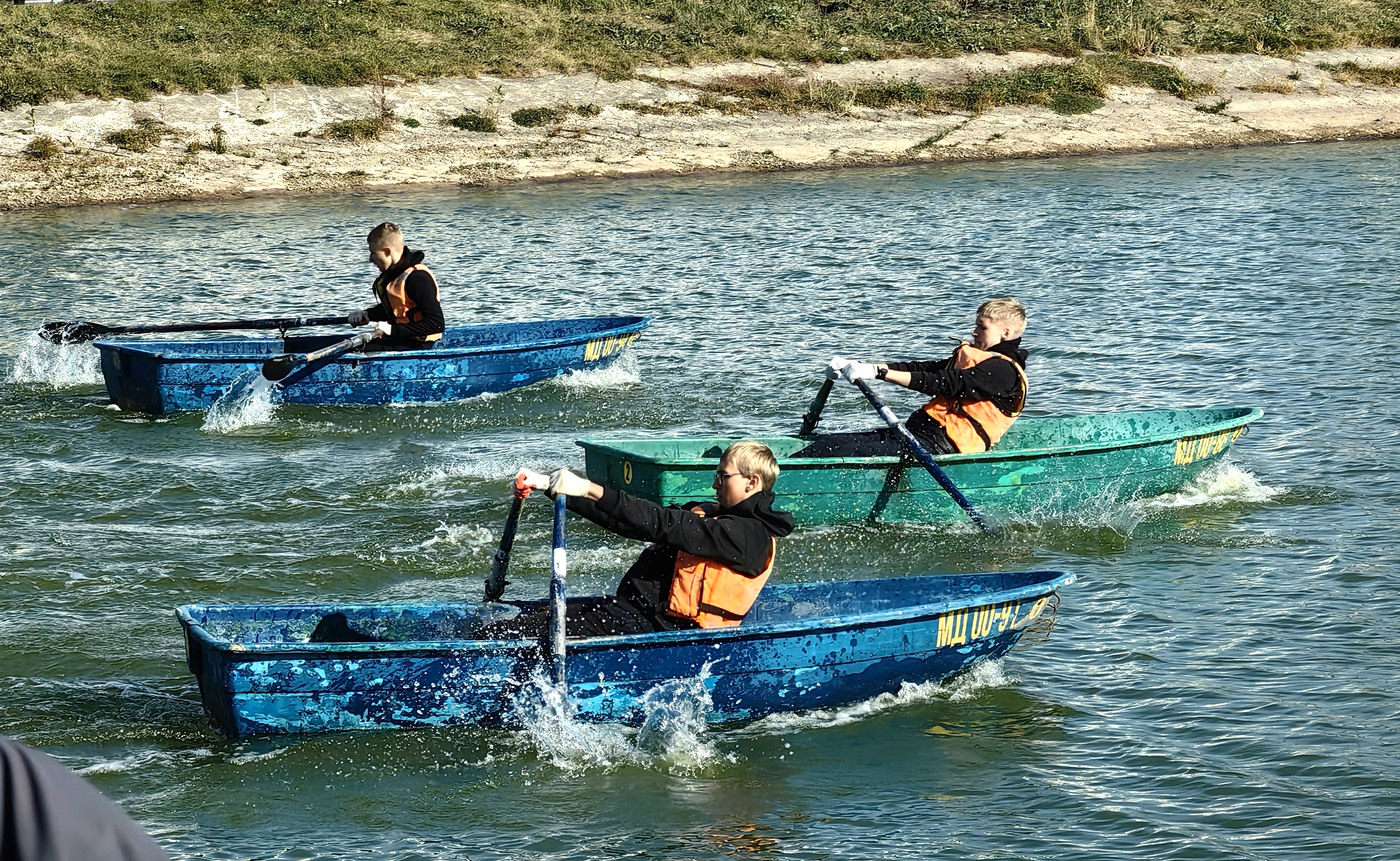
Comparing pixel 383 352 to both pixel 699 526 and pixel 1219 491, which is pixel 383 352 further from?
pixel 699 526

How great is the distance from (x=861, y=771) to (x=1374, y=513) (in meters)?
5.29

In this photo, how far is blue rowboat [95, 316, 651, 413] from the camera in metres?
13.6

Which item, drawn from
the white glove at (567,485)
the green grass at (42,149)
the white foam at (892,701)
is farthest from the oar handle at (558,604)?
the green grass at (42,149)

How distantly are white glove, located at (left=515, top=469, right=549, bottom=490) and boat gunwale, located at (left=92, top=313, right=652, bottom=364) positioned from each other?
7.18 m

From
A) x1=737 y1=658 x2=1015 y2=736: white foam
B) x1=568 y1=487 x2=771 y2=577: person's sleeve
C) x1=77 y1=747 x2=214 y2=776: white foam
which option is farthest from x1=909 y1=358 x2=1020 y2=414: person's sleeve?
x1=77 y1=747 x2=214 y2=776: white foam

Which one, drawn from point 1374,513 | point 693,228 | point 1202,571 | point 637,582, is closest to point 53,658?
point 637,582

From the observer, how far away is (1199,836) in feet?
21.4

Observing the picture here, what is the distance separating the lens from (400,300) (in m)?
13.9

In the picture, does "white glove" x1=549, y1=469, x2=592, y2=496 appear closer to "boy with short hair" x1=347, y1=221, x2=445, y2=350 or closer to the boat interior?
the boat interior

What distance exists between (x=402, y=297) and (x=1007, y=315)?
6035mm

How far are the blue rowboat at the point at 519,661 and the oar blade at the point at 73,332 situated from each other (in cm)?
825

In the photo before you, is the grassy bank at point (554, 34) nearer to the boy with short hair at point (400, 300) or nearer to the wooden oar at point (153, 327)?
the wooden oar at point (153, 327)

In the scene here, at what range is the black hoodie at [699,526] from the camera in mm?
6898

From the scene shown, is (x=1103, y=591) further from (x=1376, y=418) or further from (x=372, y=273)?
(x=372, y=273)
